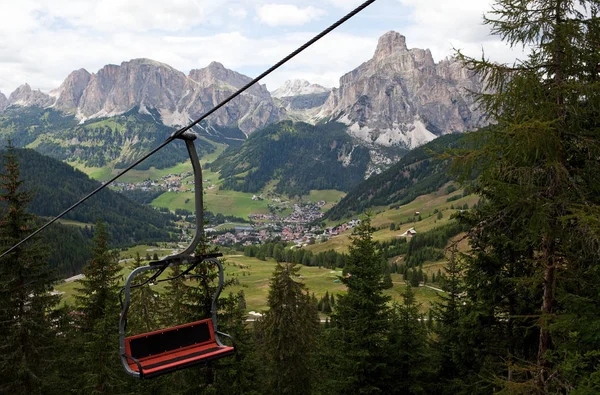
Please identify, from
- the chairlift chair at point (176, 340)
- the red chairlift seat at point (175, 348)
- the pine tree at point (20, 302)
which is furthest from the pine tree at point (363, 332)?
the pine tree at point (20, 302)

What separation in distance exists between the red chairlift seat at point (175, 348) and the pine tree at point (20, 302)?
14693mm

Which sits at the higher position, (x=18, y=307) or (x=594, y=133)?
(x=594, y=133)

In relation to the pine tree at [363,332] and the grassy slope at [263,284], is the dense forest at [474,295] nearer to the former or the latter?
the pine tree at [363,332]

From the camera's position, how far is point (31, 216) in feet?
70.7

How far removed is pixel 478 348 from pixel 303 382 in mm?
13121

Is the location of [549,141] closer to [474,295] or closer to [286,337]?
[474,295]

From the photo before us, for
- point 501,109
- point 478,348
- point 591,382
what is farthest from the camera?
point 478,348

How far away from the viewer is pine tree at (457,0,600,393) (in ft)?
33.9

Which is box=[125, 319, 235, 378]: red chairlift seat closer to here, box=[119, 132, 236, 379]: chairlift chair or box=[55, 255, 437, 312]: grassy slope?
box=[119, 132, 236, 379]: chairlift chair

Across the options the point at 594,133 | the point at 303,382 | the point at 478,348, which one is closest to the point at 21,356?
the point at 303,382

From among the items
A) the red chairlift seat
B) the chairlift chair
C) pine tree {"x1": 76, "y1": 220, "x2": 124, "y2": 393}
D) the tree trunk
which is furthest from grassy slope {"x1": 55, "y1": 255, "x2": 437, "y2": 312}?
the chairlift chair

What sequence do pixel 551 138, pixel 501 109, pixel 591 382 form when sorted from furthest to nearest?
1. pixel 501 109
2. pixel 551 138
3. pixel 591 382

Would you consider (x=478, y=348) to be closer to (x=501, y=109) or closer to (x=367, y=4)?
(x=501, y=109)

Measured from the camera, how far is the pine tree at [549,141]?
1032 centimetres
